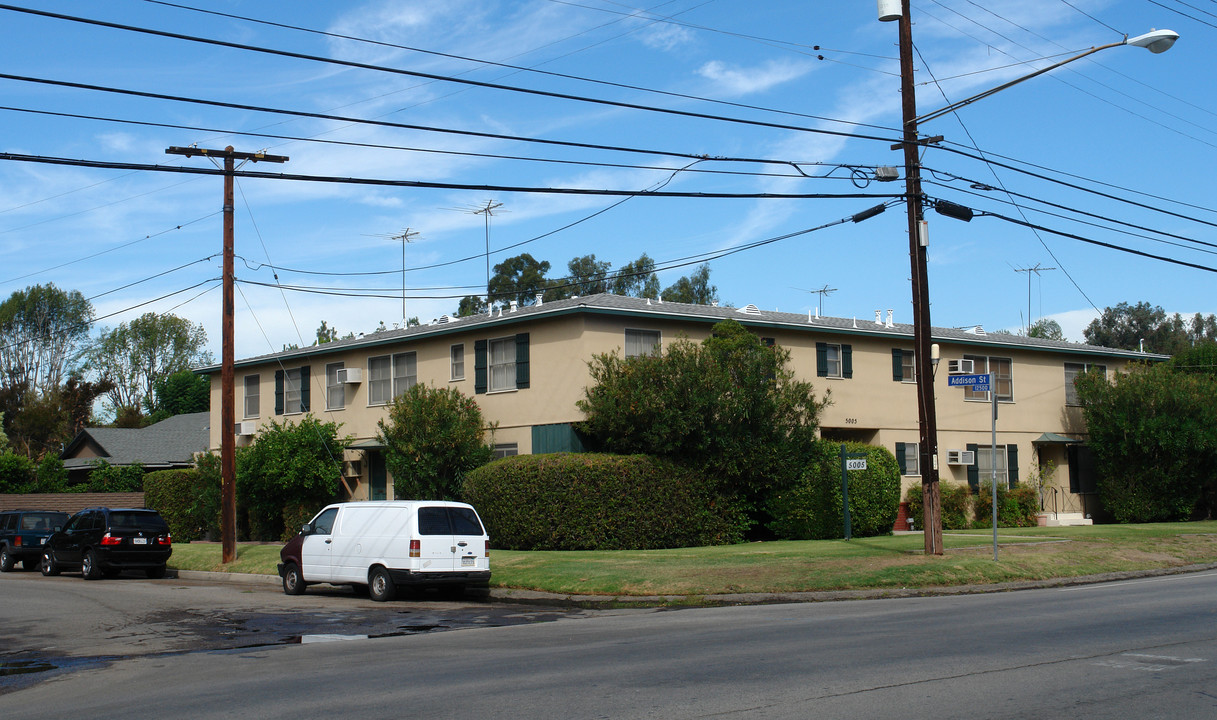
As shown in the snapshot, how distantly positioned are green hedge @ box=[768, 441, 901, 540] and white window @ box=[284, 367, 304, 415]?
17.4m

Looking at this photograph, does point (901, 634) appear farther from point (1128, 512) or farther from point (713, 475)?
point (1128, 512)

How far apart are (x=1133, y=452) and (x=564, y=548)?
2209 cm

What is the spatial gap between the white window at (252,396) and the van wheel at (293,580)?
1889 centimetres

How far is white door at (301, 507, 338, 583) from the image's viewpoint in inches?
814

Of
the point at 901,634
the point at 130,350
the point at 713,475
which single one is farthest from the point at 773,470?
the point at 130,350

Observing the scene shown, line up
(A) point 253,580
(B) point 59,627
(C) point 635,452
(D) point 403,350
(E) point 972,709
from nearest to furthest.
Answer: (E) point 972,709 → (B) point 59,627 → (A) point 253,580 → (C) point 635,452 → (D) point 403,350

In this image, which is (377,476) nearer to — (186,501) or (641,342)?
(186,501)

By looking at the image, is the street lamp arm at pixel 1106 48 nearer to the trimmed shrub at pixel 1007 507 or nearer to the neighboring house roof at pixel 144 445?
the trimmed shrub at pixel 1007 507

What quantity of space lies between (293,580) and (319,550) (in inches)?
45.8

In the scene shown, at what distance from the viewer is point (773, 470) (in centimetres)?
2841

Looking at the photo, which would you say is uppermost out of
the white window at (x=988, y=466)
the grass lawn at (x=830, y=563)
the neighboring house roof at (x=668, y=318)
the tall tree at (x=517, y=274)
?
the tall tree at (x=517, y=274)

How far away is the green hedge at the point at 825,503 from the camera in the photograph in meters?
28.7

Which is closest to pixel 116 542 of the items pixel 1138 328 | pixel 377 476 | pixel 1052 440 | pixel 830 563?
pixel 377 476

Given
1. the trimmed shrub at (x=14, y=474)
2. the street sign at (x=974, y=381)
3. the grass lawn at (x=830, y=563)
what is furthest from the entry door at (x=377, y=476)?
the trimmed shrub at (x=14, y=474)
